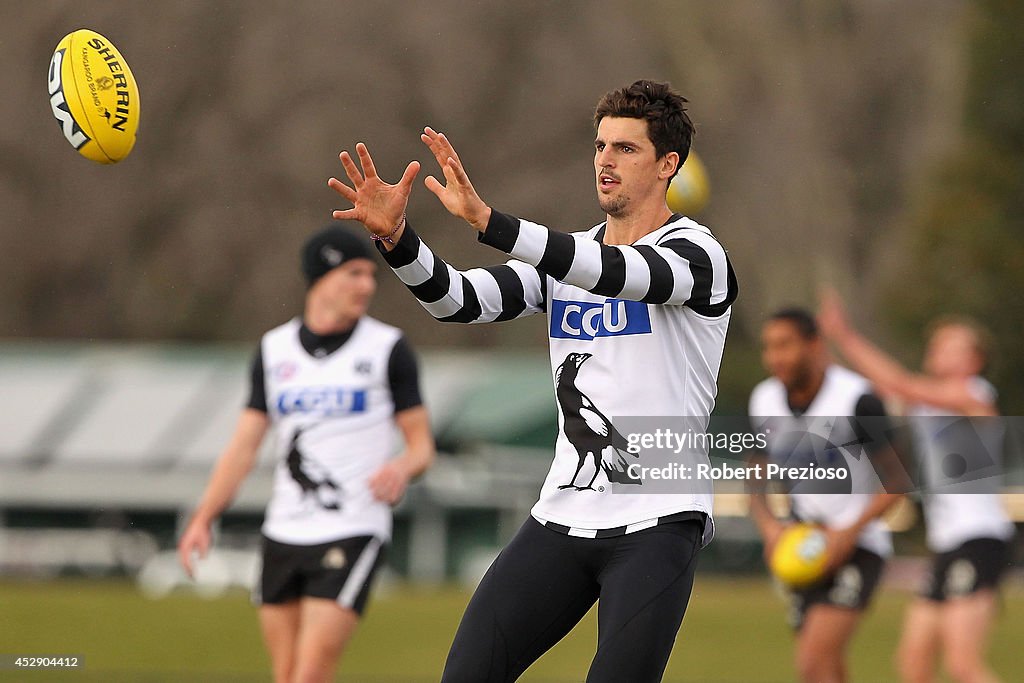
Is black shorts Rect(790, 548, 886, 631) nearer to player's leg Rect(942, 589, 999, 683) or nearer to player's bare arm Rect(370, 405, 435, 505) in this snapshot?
player's leg Rect(942, 589, 999, 683)

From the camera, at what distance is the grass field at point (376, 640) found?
1021 cm

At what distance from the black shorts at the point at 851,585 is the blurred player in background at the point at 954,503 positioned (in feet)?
1.75

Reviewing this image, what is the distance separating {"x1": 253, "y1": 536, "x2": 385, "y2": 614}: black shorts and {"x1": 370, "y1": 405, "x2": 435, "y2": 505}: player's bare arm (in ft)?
0.91

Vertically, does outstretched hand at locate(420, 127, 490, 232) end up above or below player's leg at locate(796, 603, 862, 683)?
above

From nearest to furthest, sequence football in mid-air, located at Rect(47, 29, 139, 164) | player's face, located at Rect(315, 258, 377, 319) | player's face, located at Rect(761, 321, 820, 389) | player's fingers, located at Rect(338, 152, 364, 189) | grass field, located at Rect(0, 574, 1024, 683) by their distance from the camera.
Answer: player's fingers, located at Rect(338, 152, 364, 189)
football in mid-air, located at Rect(47, 29, 139, 164)
player's face, located at Rect(315, 258, 377, 319)
player's face, located at Rect(761, 321, 820, 389)
grass field, located at Rect(0, 574, 1024, 683)

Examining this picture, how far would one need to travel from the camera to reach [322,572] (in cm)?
691

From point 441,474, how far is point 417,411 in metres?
13.4

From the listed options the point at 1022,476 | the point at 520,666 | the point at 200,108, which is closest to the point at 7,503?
the point at 200,108

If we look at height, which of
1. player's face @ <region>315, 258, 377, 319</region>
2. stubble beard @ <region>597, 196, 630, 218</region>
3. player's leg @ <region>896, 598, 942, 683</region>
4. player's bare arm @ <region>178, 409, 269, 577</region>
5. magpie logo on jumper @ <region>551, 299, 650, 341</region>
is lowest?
player's leg @ <region>896, 598, 942, 683</region>

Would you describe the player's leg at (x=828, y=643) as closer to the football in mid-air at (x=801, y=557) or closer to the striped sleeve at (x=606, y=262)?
the football in mid-air at (x=801, y=557)

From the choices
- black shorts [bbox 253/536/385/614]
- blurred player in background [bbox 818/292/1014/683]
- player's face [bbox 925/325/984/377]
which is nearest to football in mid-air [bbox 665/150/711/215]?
blurred player in background [bbox 818/292/1014/683]

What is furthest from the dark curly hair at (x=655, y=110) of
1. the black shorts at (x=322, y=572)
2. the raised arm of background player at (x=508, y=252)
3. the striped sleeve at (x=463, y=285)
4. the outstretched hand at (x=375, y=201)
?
the black shorts at (x=322, y=572)

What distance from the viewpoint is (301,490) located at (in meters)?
7.11

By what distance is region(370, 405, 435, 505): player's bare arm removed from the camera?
6.92m
